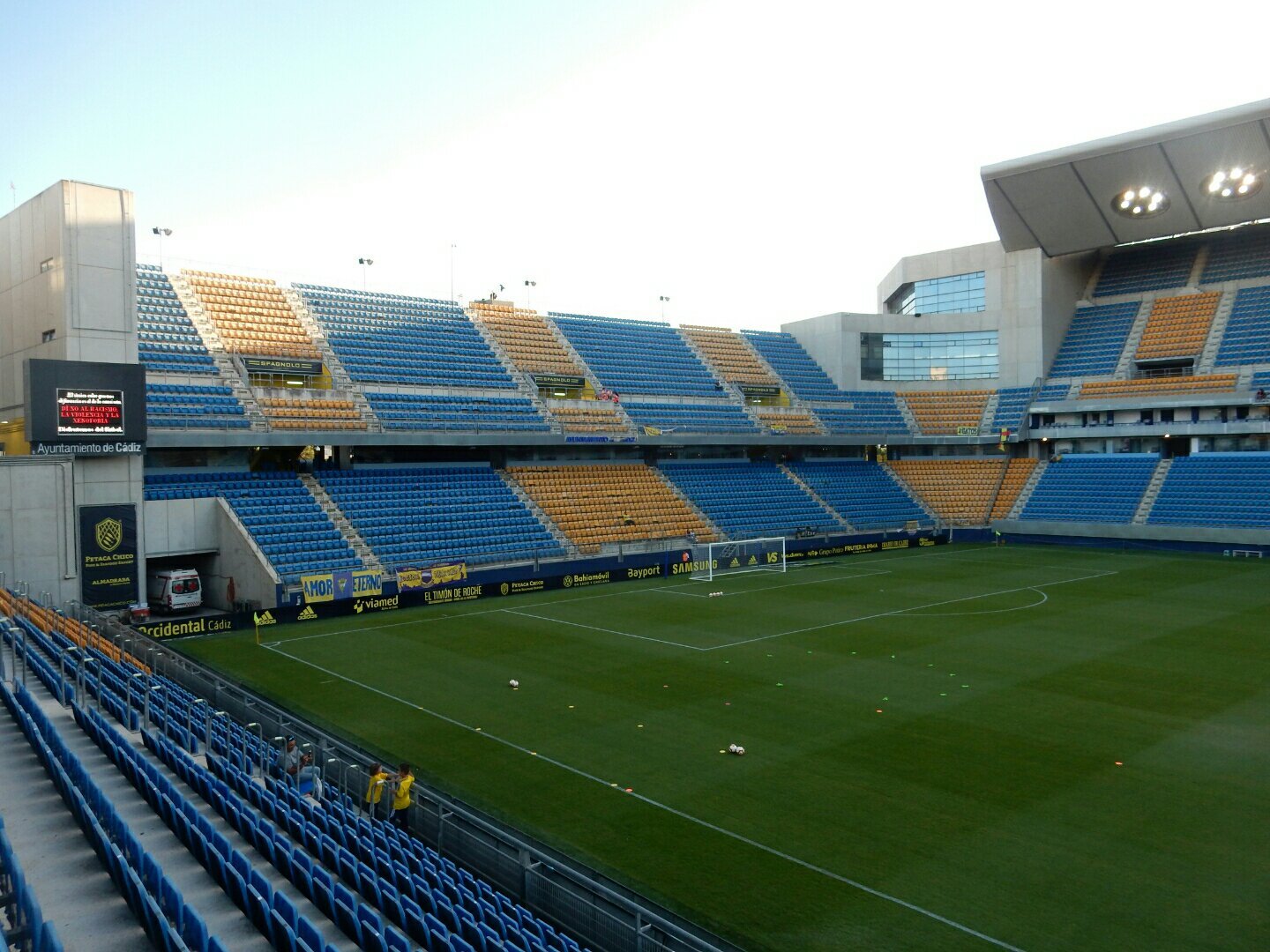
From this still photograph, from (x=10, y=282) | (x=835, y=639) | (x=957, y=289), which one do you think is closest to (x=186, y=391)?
(x=10, y=282)

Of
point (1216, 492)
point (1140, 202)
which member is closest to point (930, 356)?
point (1140, 202)

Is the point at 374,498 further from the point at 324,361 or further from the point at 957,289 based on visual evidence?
the point at 957,289

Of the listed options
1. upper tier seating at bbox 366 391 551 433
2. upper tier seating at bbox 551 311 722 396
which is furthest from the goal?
upper tier seating at bbox 551 311 722 396

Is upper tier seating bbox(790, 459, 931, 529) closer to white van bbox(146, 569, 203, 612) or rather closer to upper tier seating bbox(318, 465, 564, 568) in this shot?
upper tier seating bbox(318, 465, 564, 568)

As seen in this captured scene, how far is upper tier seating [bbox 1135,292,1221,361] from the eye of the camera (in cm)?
5481

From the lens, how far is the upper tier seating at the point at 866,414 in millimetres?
60438

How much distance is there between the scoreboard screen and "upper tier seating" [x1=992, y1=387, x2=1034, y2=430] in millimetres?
47804

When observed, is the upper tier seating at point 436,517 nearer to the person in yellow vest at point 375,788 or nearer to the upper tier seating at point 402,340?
the upper tier seating at point 402,340

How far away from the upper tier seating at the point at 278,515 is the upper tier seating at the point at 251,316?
25.0ft

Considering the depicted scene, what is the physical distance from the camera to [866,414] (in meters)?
62.2

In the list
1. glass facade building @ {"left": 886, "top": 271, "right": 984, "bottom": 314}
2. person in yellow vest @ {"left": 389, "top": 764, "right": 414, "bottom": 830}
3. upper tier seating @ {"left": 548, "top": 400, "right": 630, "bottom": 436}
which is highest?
glass facade building @ {"left": 886, "top": 271, "right": 984, "bottom": 314}

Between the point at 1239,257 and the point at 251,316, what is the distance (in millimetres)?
56293

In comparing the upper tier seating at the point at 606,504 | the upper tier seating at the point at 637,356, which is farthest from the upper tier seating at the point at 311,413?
the upper tier seating at the point at 637,356

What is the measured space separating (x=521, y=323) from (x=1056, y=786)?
45.9 metres
